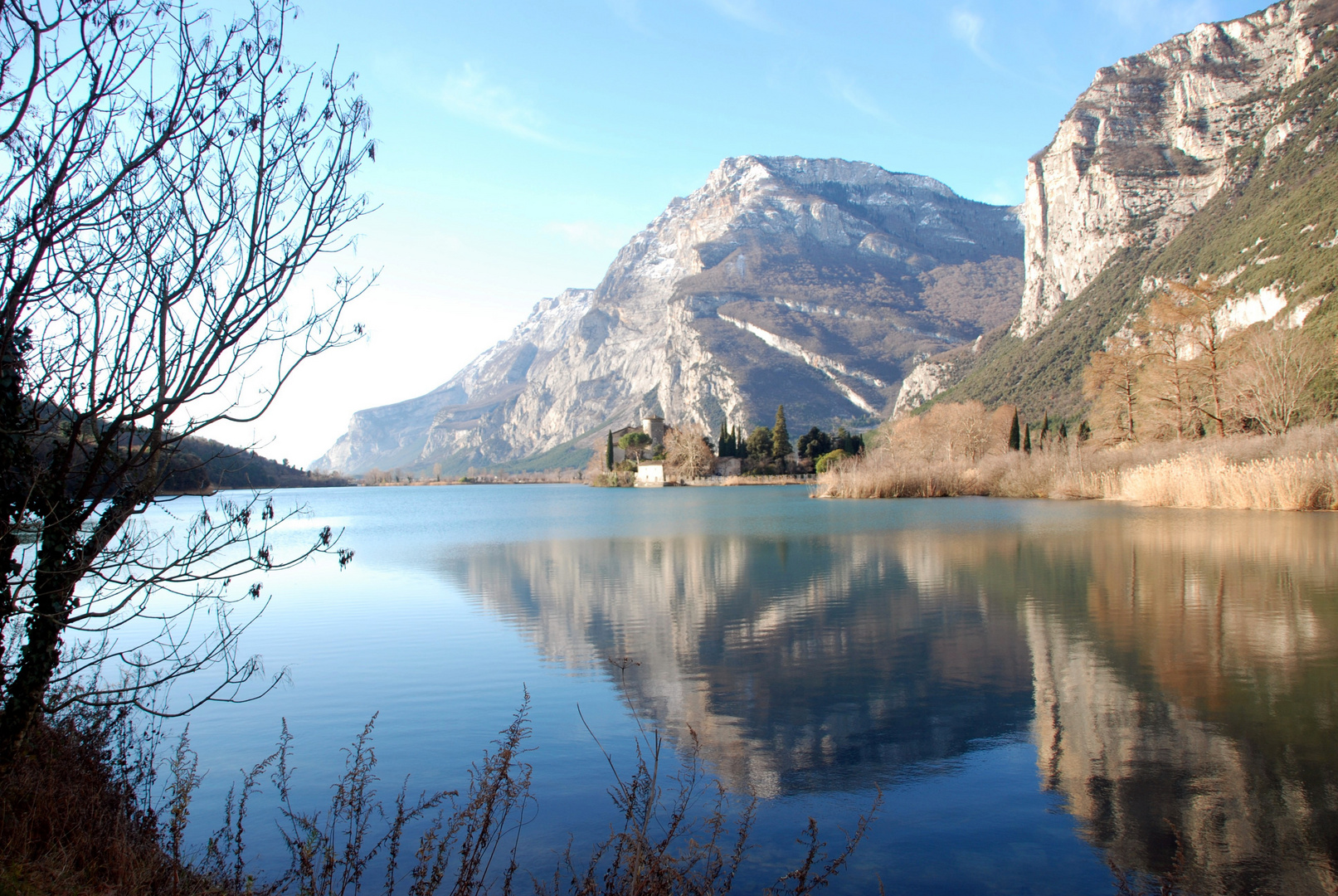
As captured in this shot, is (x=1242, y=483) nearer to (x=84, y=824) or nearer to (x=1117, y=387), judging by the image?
(x=1117, y=387)

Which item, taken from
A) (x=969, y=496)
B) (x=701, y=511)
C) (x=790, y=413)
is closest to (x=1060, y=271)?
(x=790, y=413)

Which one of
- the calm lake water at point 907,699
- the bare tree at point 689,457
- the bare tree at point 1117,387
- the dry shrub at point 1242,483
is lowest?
the calm lake water at point 907,699

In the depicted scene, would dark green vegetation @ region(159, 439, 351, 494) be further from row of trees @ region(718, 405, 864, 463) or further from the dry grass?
row of trees @ region(718, 405, 864, 463)

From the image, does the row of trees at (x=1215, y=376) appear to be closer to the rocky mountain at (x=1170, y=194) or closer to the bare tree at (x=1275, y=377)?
the bare tree at (x=1275, y=377)

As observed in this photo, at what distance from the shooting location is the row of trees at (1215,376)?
117ft

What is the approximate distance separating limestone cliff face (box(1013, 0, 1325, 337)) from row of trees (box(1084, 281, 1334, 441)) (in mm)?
78307

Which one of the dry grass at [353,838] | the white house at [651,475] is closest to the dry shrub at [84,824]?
the dry grass at [353,838]

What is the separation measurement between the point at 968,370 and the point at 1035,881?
14777cm

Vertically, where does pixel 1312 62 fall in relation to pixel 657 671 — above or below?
above

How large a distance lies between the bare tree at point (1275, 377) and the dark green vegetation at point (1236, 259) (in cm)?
1151

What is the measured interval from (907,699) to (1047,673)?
1.78 m

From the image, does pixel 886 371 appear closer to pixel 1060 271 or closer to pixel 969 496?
pixel 1060 271

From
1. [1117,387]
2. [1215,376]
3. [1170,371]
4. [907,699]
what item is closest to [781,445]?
[1117,387]

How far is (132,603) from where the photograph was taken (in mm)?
14203
